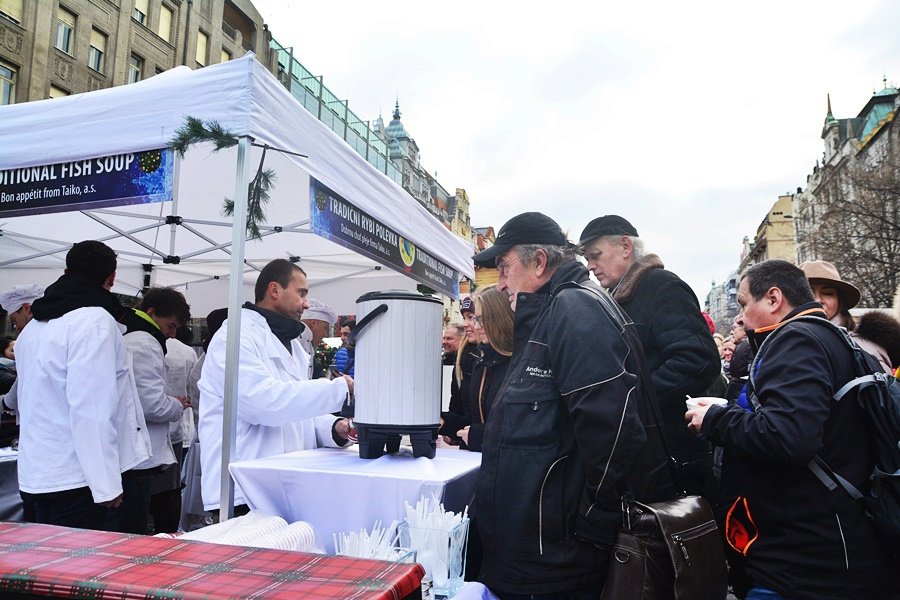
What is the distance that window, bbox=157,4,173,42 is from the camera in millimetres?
24281

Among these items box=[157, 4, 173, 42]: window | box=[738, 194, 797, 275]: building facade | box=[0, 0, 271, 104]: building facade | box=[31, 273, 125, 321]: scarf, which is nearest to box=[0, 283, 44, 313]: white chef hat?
box=[31, 273, 125, 321]: scarf

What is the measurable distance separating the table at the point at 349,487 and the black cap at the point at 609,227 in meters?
1.32

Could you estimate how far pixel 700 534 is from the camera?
1.71 m

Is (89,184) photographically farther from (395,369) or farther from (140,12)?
(140,12)

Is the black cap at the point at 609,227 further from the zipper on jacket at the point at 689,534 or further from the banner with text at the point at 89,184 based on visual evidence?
the banner with text at the point at 89,184

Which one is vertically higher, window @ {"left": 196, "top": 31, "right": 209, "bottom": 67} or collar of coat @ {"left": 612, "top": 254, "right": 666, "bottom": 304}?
window @ {"left": 196, "top": 31, "right": 209, "bottom": 67}

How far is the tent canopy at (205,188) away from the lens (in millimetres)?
2748

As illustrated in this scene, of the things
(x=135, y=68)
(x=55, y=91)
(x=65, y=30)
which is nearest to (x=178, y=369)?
(x=55, y=91)

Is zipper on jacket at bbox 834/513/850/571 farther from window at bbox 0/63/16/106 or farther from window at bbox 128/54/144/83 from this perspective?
window at bbox 128/54/144/83

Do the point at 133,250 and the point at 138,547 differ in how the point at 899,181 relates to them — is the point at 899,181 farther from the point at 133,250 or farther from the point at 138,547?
the point at 138,547

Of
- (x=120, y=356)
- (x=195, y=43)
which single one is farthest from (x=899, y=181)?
(x=195, y=43)

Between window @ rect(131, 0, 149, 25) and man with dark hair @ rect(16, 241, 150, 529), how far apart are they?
25.0 metres

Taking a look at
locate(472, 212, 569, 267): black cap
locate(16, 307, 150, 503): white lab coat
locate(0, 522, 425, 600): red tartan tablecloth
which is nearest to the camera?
locate(0, 522, 425, 600): red tartan tablecloth

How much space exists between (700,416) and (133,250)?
19.4 feet
